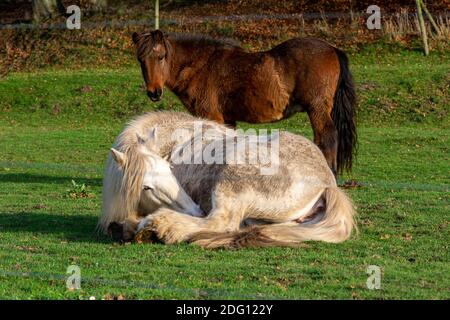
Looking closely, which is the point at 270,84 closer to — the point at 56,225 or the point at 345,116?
the point at 345,116

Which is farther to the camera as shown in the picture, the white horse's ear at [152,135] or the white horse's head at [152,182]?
the white horse's ear at [152,135]

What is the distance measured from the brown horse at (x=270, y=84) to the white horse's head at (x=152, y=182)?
4.72 meters

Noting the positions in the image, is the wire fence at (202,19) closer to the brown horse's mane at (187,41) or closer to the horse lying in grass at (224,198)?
the brown horse's mane at (187,41)

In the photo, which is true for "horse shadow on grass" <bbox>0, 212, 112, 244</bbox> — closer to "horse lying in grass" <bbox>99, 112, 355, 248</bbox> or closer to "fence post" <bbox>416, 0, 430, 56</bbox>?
"horse lying in grass" <bbox>99, 112, 355, 248</bbox>

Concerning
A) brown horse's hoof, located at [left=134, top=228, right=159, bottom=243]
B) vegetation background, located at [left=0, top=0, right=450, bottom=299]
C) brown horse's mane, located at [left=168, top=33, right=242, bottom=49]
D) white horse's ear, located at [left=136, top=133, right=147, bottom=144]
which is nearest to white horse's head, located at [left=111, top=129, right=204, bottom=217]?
white horse's ear, located at [left=136, top=133, right=147, bottom=144]

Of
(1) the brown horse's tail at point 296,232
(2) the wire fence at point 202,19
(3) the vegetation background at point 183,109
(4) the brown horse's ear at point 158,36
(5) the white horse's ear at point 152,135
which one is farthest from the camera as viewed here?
(2) the wire fence at point 202,19

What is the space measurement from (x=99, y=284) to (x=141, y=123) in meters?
3.44

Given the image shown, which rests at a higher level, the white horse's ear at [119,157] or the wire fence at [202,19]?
the wire fence at [202,19]

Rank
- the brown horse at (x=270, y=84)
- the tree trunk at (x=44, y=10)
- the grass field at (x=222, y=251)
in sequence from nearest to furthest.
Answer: the grass field at (x=222, y=251)
the brown horse at (x=270, y=84)
the tree trunk at (x=44, y=10)

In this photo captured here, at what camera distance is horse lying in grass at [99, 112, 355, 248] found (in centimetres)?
882

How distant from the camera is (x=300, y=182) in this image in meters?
9.22

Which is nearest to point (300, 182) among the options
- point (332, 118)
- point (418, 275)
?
point (418, 275)

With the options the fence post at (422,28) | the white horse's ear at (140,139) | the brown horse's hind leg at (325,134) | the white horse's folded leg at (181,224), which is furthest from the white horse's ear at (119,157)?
the fence post at (422,28)

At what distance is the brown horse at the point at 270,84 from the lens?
1420cm
